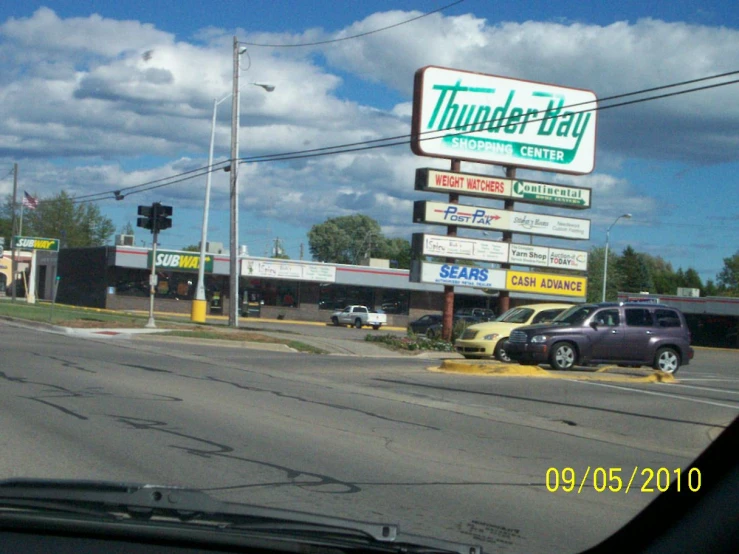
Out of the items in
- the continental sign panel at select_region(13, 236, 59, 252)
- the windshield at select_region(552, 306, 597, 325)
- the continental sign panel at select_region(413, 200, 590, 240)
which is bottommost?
the windshield at select_region(552, 306, 597, 325)

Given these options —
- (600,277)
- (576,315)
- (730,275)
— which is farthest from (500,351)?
(730,275)

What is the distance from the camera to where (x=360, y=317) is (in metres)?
56.8

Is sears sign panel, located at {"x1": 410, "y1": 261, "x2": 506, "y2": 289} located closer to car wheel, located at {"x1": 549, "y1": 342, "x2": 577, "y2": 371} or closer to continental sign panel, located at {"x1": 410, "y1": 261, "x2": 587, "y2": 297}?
continental sign panel, located at {"x1": 410, "y1": 261, "x2": 587, "y2": 297}

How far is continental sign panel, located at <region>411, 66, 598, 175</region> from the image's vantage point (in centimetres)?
3109

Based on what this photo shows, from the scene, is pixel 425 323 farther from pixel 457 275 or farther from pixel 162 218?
pixel 162 218

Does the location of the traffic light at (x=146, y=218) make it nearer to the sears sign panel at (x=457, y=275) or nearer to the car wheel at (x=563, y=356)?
the sears sign panel at (x=457, y=275)

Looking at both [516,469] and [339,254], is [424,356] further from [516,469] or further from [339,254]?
[339,254]

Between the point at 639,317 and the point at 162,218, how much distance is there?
17.2m

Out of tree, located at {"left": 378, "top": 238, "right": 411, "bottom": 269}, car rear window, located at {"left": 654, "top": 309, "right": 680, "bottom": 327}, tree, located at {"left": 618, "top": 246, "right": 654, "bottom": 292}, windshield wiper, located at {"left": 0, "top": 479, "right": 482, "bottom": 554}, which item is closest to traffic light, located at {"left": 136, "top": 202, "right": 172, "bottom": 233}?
car rear window, located at {"left": 654, "top": 309, "right": 680, "bottom": 327}

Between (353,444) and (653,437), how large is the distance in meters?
4.11

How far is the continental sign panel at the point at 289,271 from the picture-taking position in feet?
196

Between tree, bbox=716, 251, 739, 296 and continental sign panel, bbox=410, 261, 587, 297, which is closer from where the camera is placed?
continental sign panel, bbox=410, 261, 587, 297

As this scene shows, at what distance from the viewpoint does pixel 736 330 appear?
59.4 meters

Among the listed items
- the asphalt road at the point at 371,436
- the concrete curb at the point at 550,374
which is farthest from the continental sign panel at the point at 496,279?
the asphalt road at the point at 371,436
